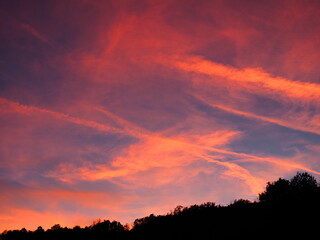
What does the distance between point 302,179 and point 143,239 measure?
5080 centimetres

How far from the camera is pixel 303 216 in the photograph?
24.0 meters

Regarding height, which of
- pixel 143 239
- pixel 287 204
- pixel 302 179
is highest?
pixel 302 179

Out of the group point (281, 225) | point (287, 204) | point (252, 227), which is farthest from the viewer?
point (287, 204)

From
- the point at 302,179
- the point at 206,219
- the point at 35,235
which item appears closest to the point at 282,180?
the point at 302,179

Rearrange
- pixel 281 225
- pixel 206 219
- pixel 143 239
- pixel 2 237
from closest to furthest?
pixel 281 225 → pixel 206 219 → pixel 143 239 → pixel 2 237

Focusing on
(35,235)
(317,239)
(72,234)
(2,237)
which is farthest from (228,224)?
(2,237)

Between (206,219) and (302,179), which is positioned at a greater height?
(302,179)

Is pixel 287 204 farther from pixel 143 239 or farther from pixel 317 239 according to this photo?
pixel 143 239

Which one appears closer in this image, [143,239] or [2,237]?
[143,239]

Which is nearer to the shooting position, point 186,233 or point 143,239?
point 186,233

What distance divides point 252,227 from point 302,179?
53194 mm

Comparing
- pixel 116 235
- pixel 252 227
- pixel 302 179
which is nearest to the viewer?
pixel 252 227

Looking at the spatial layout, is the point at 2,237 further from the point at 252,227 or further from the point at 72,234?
the point at 252,227

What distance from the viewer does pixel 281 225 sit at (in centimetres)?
2388
